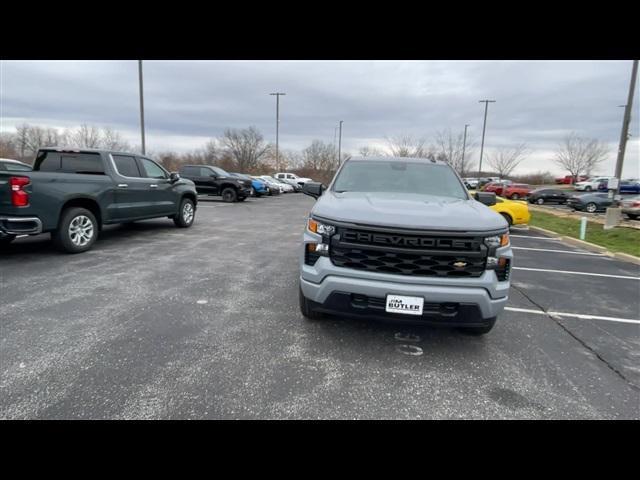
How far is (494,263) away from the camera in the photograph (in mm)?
3006

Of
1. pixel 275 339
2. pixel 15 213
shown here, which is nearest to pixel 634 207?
pixel 275 339

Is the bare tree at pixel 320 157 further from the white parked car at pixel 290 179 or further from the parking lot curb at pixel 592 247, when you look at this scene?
the parking lot curb at pixel 592 247

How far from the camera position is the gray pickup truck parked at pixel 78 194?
545 cm

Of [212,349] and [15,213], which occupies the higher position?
[15,213]

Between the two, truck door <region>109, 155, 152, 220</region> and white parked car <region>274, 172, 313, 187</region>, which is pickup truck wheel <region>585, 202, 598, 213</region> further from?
truck door <region>109, 155, 152, 220</region>

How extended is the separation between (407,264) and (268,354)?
A: 4.76ft

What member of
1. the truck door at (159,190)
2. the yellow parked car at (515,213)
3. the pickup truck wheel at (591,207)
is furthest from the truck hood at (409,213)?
the pickup truck wheel at (591,207)

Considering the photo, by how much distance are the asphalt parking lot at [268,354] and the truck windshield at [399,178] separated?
1.59m

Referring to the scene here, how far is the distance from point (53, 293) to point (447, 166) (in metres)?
5.43

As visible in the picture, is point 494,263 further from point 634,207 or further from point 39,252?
point 634,207

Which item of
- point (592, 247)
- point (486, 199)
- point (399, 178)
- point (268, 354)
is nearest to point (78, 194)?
point (268, 354)

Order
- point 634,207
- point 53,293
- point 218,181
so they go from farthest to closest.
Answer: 1. point 218,181
2. point 634,207
3. point 53,293

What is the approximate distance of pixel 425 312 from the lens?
2.88m

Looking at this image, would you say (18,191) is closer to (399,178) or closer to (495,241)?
(399,178)
